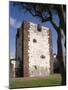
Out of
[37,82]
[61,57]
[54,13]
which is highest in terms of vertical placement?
[54,13]

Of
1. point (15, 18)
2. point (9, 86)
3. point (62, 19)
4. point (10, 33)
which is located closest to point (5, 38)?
point (10, 33)

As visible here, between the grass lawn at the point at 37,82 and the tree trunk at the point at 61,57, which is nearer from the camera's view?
the grass lawn at the point at 37,82

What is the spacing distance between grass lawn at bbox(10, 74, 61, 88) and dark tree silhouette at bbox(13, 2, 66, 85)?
0.20ft

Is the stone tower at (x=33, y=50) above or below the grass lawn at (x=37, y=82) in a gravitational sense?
above

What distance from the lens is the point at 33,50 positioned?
2004 millimetres

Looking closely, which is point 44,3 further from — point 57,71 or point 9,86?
point 9,86

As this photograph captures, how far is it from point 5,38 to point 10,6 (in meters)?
0.26

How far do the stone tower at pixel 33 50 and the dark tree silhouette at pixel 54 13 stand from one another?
0.08 m

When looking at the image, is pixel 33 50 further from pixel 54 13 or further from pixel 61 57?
pixel 54 13

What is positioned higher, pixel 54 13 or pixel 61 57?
pixel 54 13

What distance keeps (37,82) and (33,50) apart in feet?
0.86

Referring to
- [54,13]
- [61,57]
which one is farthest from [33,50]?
[54,13]

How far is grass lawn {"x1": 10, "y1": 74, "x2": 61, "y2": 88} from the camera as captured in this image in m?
1.97

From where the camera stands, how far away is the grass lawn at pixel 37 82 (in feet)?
6.46
